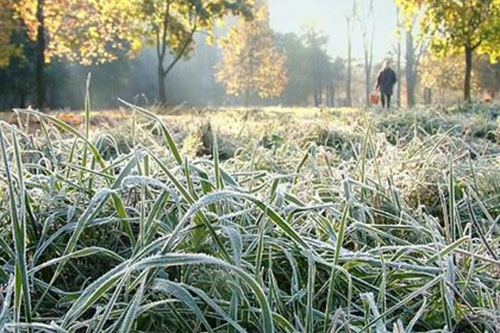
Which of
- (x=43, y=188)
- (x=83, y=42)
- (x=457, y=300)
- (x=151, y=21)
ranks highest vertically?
(x=151, y=21)

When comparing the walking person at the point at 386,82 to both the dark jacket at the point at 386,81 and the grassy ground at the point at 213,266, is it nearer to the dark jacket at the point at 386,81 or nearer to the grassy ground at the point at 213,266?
the dark jacket at the point at 386,81

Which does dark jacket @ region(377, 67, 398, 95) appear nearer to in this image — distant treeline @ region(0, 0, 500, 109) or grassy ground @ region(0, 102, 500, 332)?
distant treeline @ region(0, 0, 500, 109)

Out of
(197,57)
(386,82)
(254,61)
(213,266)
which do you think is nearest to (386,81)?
(386,82)

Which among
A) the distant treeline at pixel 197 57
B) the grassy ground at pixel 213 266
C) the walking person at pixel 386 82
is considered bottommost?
the grassy ground at pixel 213 266

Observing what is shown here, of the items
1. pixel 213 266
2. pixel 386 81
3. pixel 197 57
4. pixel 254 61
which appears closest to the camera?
pixel 213 266

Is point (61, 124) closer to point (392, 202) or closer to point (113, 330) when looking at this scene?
point (113, 330)

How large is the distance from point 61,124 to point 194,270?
346 mm

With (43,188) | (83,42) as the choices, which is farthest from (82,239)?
(83,42)

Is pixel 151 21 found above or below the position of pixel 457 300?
above

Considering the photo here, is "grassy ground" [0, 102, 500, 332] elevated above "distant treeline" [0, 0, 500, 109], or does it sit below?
below

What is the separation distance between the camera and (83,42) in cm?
1427

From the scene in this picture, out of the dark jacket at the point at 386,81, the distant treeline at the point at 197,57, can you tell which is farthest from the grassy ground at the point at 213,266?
the dark jacket at the point at 386,81

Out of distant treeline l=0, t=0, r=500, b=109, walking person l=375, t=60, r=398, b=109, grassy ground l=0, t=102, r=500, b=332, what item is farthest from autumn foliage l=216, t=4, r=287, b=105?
grassy ground l=0, t=102, r=500, b=332

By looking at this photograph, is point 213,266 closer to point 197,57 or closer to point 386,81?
point 386,81
